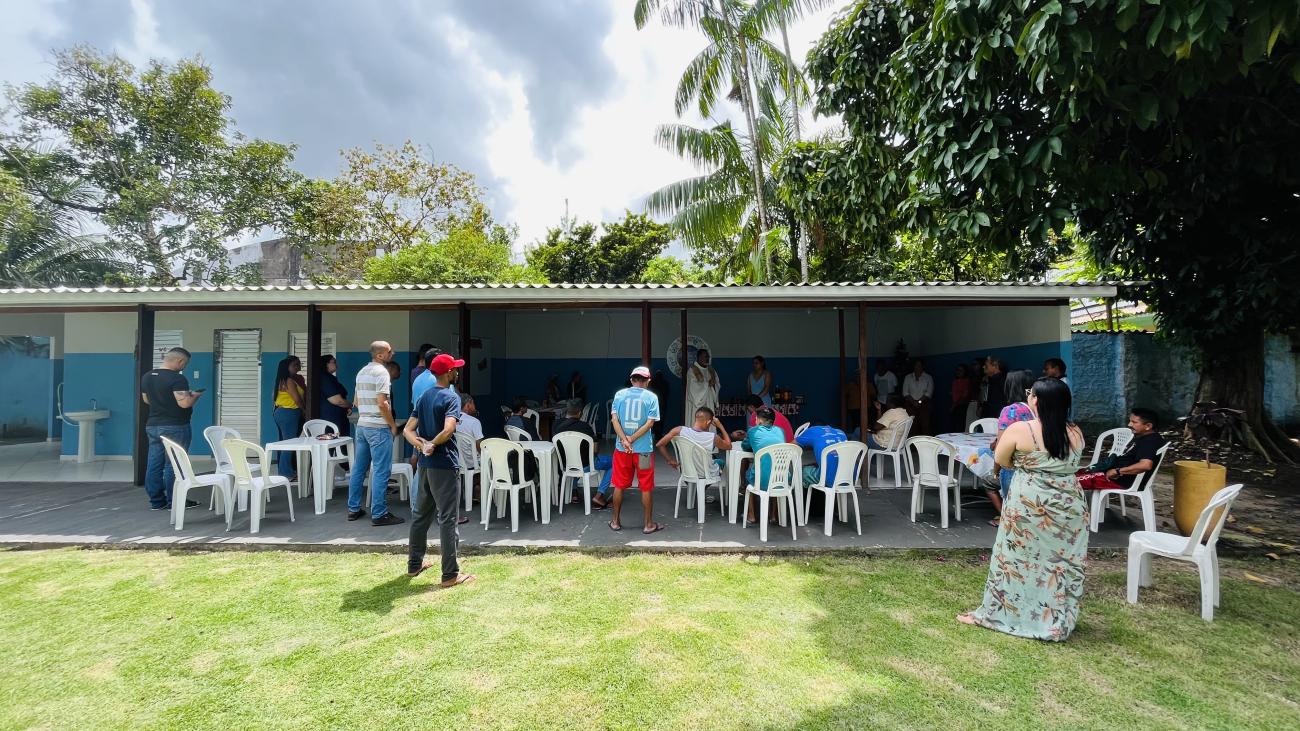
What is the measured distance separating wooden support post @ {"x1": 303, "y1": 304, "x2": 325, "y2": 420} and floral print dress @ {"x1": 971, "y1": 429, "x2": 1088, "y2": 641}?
734 cm

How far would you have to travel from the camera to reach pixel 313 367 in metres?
7.26

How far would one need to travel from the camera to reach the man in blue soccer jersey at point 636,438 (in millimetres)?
4949

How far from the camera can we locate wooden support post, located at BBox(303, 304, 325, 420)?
7227 mm

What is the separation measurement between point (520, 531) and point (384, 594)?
1513 mm

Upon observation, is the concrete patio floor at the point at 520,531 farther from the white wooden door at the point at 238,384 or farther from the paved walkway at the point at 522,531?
the white wooden door at the point at 238,384

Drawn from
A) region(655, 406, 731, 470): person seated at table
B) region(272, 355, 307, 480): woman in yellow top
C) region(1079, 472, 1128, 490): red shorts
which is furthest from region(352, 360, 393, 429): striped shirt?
region(1079, 472, 1128, 490): red shorts

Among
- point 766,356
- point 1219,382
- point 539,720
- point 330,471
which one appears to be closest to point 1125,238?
point 1219,382

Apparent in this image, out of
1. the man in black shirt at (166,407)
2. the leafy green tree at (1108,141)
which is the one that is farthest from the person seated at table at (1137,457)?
the man in black shirt at (166,407)

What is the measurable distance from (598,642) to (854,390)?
24.4 ft

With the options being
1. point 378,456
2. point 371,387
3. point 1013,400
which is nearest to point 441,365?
point 371,387

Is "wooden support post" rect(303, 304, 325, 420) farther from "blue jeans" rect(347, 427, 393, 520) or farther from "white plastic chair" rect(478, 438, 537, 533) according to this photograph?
"white plastic chair" rect(478, 438, 537, 533)

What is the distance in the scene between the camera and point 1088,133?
15.7ft

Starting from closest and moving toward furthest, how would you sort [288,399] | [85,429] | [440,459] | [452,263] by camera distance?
1. [440,459]
2. [288,399]
3. [85,429]
4. [452,263]

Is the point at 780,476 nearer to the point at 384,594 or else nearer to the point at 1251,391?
the point at 384,594
